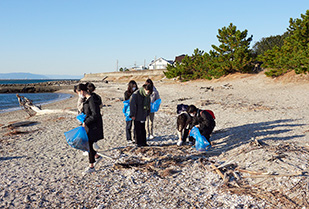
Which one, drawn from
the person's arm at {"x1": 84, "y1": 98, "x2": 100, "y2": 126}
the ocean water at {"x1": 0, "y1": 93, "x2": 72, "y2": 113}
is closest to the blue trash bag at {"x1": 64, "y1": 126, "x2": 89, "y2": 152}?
the person's arm at {"x1": 84, "y1": 98, "x2": 100, "y2": 126}

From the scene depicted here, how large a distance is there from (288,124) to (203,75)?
27.9 m

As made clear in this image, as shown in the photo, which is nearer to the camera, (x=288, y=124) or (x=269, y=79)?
(x=288, y=124)

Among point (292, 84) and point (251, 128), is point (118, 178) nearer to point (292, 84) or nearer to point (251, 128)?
point (251, 128)

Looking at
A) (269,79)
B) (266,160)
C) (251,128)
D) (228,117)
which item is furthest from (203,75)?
(266,160)

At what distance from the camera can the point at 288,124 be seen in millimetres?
8383

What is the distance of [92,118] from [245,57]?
2842cm

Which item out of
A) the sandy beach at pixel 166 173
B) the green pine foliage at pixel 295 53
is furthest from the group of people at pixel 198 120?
the green pine foliage at pixel 295 53

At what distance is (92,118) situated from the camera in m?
4.75

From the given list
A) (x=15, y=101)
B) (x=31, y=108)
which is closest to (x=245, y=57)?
(x=31, y=108)

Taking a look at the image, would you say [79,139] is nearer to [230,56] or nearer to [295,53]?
[295,53]

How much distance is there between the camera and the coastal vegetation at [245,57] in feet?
72.6

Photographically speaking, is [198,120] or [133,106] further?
[133,106]

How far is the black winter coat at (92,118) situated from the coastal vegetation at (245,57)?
20.6 metres

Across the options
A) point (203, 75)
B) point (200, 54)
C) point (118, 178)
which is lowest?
point (118, 178)
